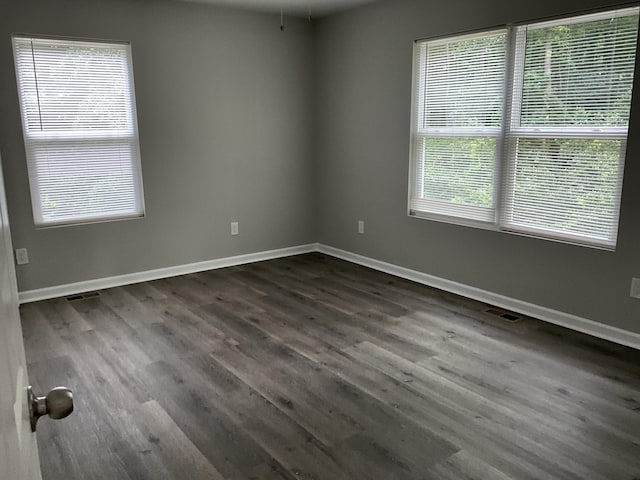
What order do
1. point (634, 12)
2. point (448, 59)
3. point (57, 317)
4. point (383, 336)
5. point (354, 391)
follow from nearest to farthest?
1. point (354, 391)
2. point (634, 12)
3. point (383, 336)
4. point (57, 317)
5. point (448, 59)

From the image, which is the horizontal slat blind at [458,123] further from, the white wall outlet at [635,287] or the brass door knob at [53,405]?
the brass door knob at [53,405]

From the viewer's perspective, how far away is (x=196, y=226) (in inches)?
195

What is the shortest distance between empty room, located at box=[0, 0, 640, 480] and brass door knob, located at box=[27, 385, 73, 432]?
1393mm

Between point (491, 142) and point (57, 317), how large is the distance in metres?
3.49

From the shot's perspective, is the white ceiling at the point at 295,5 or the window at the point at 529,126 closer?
the window at the point at 529,126

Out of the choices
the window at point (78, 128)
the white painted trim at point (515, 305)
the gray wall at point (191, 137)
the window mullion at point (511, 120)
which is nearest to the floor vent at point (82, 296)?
the gray wall at point (191, 137)

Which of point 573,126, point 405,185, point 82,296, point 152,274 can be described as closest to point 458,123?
point 405,185

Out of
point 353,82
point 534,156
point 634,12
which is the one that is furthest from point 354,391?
point 353,82

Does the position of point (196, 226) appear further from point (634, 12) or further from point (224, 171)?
point (634, 12)

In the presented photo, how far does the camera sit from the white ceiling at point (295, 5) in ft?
14.9

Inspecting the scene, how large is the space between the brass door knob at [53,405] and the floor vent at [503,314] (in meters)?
3.38

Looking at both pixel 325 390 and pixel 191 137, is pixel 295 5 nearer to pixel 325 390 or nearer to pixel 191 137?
pixel 191 137

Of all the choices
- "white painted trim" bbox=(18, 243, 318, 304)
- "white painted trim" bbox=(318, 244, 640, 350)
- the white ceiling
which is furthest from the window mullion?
"white painted trim" bbox=(18, 243, 318, 304)

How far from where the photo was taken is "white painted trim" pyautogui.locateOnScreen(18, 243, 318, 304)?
4.24 meters
